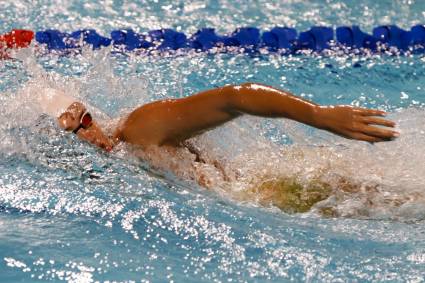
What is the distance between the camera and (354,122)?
164 centimetres

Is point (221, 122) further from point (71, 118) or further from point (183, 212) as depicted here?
point (71, 118)

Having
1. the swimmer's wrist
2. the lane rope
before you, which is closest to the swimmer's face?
the swimmer's wrist

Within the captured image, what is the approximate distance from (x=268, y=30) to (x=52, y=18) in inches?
47.0

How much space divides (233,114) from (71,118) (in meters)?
0.50

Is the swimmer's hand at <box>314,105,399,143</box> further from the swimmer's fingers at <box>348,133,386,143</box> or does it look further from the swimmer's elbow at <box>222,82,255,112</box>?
the swimmer's elbow at <box>222,82,255,112</box>

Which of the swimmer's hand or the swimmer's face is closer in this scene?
the swimmer's hand

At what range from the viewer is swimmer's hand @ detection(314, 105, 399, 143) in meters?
1.62

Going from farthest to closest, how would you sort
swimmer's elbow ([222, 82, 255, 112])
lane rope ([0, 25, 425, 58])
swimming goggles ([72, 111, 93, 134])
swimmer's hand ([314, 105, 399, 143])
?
lane rope ([0, 25, 425, 58]) < swimming goggles ([72, 111, 93, 134]) < swimmer's elbow ([222, 82, 255, 112]) < swimmer's hand ([314, 105, 399, 143])

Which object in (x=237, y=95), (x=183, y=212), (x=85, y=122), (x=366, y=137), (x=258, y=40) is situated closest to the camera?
(x=366, y=137)

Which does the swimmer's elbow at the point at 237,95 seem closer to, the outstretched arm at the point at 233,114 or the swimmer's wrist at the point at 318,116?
the outstretched arm at the point at 233,114

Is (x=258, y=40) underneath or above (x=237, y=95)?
underneath

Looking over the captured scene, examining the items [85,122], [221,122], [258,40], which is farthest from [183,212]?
[258,40]

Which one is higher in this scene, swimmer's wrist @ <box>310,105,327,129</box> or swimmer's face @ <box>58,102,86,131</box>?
swimmer's wrist @ <box>310,105,327,129</box>

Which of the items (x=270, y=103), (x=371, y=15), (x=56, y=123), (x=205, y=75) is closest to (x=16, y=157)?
(x=56, y=123)
